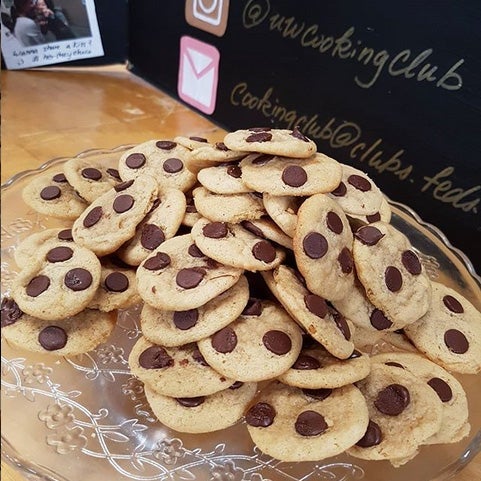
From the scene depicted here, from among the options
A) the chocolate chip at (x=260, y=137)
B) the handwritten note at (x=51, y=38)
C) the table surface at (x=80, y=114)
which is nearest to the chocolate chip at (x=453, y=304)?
the chocolate chip at (x=260, y=137)

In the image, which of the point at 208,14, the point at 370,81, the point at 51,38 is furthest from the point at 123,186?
the point at 51,38

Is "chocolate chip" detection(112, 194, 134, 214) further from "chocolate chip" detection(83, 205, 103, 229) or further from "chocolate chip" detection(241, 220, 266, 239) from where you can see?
"chocolate chip" detection(241, 220, 266, 239)

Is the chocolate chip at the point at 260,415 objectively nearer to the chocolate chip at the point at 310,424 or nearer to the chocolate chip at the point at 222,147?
the chocolate chip at the point at 310,424

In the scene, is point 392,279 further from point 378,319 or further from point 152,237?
point 152,237

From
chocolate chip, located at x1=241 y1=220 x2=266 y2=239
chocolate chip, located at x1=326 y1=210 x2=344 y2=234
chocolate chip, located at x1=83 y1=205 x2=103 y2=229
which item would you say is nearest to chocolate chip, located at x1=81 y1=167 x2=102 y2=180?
chocolate chip, located at x1=83 y1=205 x2=103 y2=229

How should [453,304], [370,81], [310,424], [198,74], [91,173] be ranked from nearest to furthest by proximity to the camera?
[310,424]
[453,304]
[91,173]
[370,81]
[198,74]

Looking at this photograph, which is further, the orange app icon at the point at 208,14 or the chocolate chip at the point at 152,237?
the orange app icon at the point at 208,14
